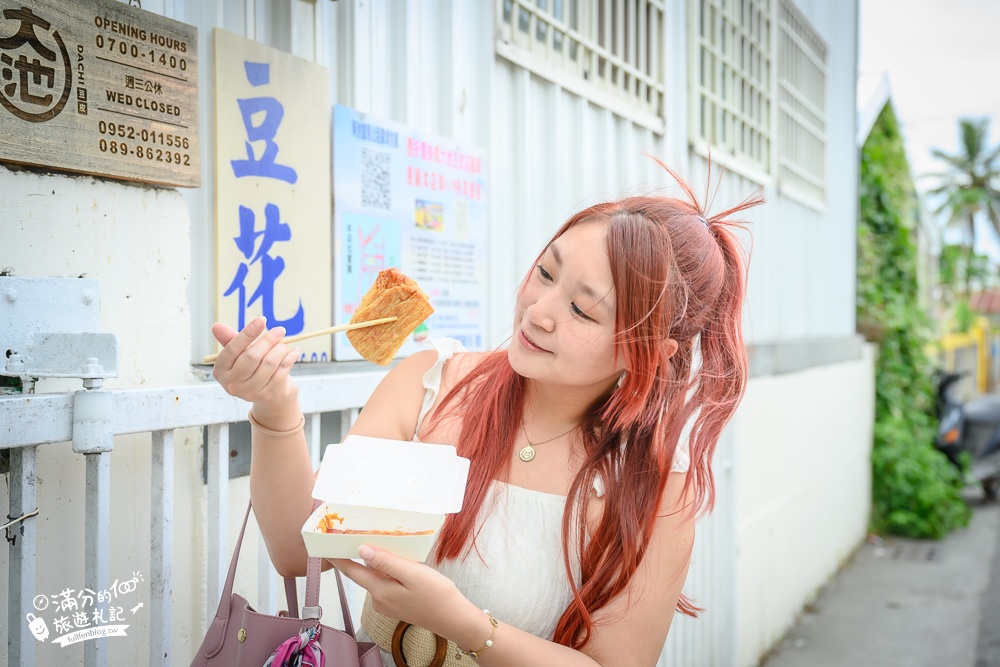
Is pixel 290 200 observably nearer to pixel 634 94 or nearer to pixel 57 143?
pixel 57 143

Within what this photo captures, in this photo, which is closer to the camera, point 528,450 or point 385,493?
point 385,493

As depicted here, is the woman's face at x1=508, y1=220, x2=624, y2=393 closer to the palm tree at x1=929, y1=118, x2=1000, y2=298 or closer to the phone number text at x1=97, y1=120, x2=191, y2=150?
the phone number text at x1=97, y1=120, x2=191, y2=150

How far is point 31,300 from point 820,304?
6.08 m

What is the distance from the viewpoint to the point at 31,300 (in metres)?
1.47

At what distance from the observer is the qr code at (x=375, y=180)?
2229 millimetres

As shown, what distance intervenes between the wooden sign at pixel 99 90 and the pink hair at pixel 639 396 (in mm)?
823

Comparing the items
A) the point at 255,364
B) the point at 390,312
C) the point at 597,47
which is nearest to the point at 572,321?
the point at 390,312

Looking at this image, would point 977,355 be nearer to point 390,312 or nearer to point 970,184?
point 970,184

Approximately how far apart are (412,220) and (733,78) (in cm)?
316

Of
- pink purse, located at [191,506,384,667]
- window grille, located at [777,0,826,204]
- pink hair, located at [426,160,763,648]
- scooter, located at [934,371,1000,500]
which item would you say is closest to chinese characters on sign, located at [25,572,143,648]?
pink purse, located at [191,506,384,667]

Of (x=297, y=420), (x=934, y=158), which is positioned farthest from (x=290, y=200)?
(x=934, y=158)

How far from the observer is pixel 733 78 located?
4.78 meters

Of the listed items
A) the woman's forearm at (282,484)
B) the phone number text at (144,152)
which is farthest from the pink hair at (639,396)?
the phone number text at (144,152)

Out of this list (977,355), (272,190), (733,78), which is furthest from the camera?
(977,355)
